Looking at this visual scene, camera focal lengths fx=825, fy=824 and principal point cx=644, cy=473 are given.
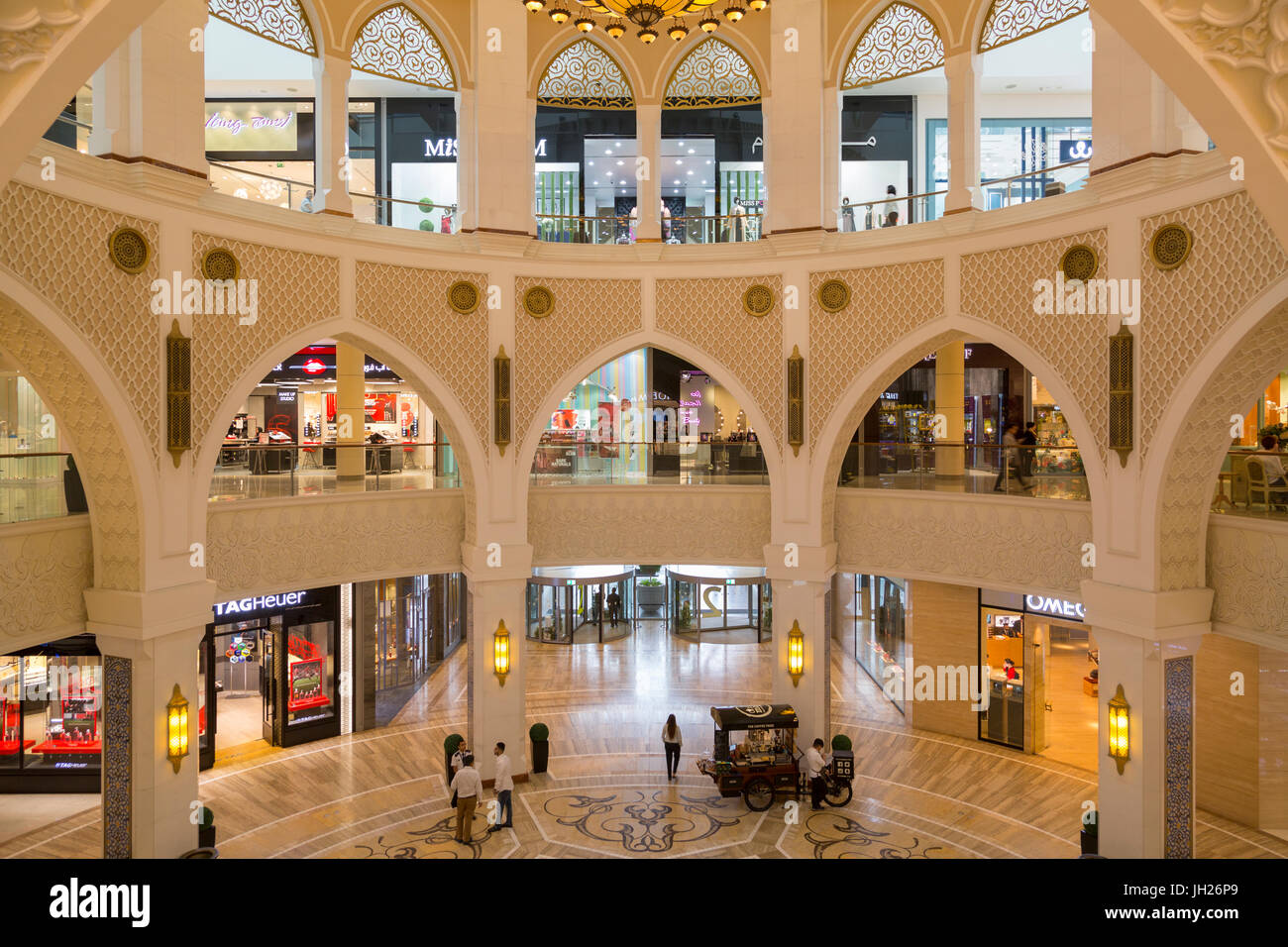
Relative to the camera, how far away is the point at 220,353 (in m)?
9.15

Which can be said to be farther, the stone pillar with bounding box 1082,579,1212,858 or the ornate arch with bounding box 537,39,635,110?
the ornate arch with bounding box 537,39,635,110

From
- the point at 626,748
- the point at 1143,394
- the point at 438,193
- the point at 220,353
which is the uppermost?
the point at 438,193

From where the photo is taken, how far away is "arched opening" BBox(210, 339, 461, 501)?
10.3m

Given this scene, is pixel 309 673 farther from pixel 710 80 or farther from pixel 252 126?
pixel 710 80

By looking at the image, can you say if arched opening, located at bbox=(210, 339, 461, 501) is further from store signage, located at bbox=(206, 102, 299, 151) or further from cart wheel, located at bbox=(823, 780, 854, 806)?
cart wheel, located at bbox=(823, 780, 854, 806)

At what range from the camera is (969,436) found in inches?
800

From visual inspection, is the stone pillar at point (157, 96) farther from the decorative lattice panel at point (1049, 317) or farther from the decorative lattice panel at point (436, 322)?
the decorative lattice panel at point (1049, 317)

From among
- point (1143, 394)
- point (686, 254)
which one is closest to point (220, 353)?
point (686, 254)

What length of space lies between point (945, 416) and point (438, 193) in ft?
37.8

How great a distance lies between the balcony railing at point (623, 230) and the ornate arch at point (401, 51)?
2.34 metres

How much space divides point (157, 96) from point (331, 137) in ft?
8.30

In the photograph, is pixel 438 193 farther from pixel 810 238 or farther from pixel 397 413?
pixel 810 238

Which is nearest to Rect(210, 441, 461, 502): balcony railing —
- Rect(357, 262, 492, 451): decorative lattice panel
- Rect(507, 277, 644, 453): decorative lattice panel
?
Rect(357, 262, 492, 451): decorative lattice panel

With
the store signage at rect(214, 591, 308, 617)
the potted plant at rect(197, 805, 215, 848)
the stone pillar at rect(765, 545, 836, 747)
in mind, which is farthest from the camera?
the store signage at rect(214, 591, 308, 617)
